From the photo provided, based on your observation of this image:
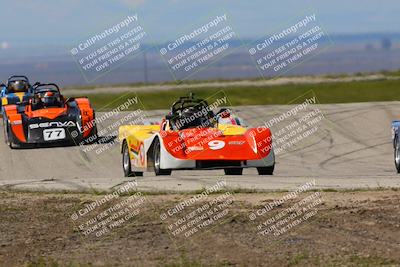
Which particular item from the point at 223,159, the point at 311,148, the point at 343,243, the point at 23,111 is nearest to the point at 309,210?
the point at 343,243

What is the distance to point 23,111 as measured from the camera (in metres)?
28.6

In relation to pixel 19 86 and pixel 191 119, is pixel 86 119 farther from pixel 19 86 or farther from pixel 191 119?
pixel 191 119

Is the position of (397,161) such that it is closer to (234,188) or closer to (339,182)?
(339,182)

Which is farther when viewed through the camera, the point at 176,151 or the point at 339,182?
the point at 176,151

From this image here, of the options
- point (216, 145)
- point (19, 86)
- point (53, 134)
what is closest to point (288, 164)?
point (216, 145)

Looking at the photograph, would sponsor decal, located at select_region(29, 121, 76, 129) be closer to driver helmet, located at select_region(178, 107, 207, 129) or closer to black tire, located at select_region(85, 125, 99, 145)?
black tire, located at select_region(85, 125, 99, 145)

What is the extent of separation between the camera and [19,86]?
3531 cm

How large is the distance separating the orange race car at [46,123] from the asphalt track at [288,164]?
0.34m

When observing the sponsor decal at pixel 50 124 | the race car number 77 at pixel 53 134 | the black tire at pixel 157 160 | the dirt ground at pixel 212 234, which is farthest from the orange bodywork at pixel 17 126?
the dirt ground at pixel 212 234

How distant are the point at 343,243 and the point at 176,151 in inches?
320

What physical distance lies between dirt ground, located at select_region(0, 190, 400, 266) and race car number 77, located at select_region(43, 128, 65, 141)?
12712mm

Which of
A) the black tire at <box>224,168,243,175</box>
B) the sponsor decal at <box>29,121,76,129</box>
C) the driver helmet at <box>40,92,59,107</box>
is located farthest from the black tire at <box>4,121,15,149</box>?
the black tire at <box>224,168,243,175</box>

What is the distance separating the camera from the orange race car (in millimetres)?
28094

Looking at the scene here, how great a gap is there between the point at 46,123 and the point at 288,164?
689cm
